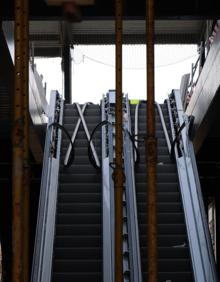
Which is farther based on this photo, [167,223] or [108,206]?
[167,223]

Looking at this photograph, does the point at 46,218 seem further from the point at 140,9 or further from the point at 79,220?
the point at 140,9

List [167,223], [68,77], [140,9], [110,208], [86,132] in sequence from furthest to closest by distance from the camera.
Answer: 1. [68,77]
2. [86,132]
3. [167,223]
4. [110,208]
5. [140,9]

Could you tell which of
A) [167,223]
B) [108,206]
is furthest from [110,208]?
[167,223]

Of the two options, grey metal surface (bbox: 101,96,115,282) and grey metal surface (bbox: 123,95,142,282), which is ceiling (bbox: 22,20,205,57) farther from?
grey metal surface (bbox: 123,95,142,282)

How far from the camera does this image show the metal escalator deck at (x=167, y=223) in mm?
10148

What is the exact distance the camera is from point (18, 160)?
17.9 feet

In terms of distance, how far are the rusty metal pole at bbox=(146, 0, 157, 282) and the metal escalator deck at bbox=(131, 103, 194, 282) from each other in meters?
4.34

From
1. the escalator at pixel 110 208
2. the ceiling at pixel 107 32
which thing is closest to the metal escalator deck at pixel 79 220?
the escalator at pixel 110 208

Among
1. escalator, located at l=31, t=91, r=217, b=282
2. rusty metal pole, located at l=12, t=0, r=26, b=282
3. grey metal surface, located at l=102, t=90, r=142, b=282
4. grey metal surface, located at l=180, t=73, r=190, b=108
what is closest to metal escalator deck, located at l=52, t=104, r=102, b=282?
escalator, located at l=31, t=91, r=217, b=282

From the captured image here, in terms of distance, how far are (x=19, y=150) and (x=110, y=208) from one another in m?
5.25

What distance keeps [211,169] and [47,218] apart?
6980 millimetres

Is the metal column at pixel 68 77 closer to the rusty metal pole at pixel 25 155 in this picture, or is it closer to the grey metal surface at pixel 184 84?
the grey metal surface at pixel 184 84

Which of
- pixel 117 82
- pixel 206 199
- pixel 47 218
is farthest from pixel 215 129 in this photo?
pixel 117 82

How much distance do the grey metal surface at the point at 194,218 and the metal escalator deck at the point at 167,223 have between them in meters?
0.24
